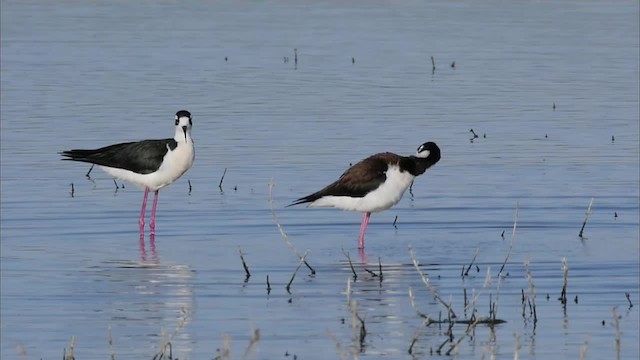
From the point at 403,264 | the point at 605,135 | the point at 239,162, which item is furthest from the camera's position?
the point at 605,135

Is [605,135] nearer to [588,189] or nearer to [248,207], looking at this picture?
[588,189]

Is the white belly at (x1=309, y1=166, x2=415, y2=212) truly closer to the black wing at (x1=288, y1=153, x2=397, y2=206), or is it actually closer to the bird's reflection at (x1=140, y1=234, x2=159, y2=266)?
the black wing at (x1=288, y1=153, x2=397, y2=206)

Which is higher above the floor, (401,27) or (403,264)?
(401,27)

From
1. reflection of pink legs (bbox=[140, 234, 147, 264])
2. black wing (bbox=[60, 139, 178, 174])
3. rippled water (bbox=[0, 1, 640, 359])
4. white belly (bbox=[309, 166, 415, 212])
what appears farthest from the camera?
black wing (bbox=[60, 139, 178, 174])

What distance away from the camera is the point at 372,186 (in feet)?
56.6

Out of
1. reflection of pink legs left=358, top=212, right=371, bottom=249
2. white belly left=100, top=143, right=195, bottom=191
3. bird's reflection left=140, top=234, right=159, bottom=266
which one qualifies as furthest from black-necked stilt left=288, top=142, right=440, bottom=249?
white belly left=100, top=143, right=195, bottom=191

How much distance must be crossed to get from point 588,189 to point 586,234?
2867mm

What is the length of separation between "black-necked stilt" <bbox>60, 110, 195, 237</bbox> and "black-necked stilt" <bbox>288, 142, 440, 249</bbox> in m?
2.23

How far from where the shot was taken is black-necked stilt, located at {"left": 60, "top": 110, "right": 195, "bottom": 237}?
1914 cm

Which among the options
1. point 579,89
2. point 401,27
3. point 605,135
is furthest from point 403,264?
point 401,27

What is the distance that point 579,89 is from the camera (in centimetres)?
3066

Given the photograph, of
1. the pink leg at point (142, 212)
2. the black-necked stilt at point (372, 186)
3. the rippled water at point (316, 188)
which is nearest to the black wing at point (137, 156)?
the pink leg at point (142, 212)

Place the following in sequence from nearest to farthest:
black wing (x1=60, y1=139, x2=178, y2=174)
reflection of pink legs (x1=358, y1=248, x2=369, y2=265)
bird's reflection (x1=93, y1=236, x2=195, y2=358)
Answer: bird's reflection (x1=93, y1=236, x2=195, y2=358) → reflection of pink legs (x1=358, y1=248, x2=369, y2=265) → black wing (x1=60, y1=139, x2=178, y2=174)

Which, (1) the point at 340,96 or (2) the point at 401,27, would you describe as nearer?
(1) the point at 340,96
